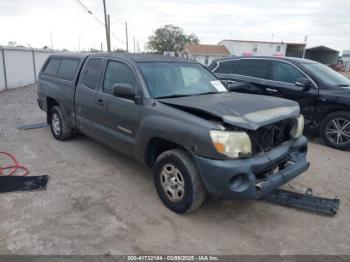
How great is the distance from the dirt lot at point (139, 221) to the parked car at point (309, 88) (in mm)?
1453

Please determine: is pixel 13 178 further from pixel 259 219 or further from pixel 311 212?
pixel 311 212

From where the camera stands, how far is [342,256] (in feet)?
9.14

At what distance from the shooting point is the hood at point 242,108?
9.60 ft

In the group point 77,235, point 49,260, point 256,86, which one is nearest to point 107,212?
point 77,235

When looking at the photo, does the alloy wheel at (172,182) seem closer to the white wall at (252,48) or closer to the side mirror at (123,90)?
the side mirror at (123,90)

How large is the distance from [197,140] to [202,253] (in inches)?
42.9

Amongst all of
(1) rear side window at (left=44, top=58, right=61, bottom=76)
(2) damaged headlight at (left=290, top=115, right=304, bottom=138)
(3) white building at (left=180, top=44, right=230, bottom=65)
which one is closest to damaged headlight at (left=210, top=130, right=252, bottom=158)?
(2) damaged headlight at (left=290, top=115, right=304, bottom=138)

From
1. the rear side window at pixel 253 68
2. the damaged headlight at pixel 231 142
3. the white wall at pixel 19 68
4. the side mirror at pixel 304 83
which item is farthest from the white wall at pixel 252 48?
the damaged headlight at pixel 231 142

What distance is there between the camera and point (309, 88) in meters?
6.14

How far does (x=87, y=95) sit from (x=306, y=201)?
356 cm

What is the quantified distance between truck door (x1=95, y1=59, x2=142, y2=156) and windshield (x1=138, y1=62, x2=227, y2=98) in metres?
0.23

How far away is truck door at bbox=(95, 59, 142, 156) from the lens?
385 centimetres

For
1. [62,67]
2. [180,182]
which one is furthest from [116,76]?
[62,67]

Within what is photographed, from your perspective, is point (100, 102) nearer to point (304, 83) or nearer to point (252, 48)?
point (304, 83)
